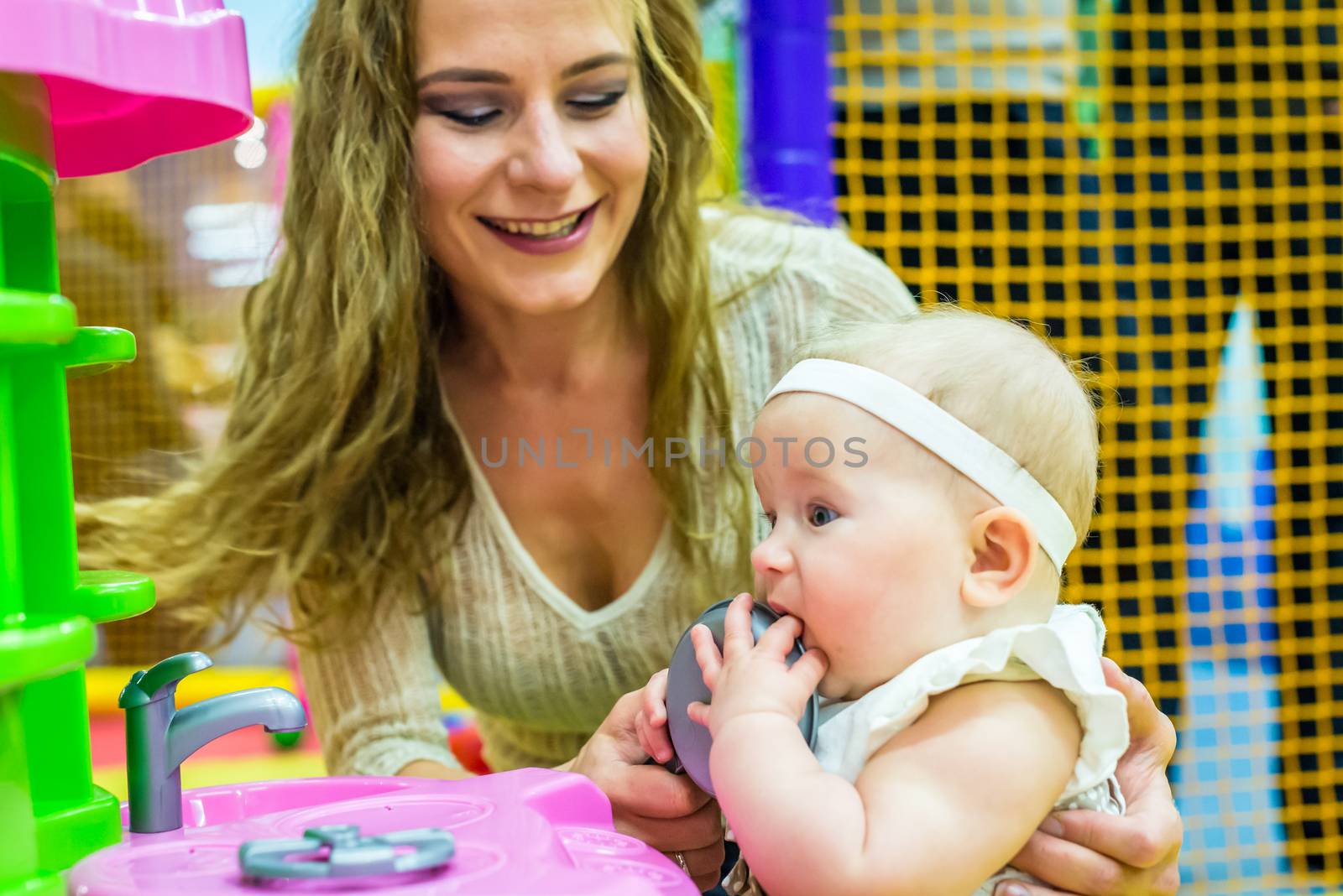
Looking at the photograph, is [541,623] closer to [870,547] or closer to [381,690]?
[381,690]

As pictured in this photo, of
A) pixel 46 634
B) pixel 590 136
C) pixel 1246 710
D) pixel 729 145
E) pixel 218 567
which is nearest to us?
pixel 46 634

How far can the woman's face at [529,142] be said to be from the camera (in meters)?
1.13

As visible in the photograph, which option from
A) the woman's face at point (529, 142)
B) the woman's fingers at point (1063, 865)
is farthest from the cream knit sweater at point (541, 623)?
the woman's fingers at point (1063, 865)

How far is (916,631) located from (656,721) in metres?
0.20

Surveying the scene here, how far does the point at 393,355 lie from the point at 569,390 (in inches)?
7.8

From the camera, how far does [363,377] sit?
50.0 inches

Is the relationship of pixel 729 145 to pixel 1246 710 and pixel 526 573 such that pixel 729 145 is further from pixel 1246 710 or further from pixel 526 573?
pixel 1246 710

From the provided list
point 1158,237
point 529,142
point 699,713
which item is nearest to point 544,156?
point 529,142

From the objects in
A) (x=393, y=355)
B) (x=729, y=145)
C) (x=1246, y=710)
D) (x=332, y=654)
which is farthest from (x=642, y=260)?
(x=1246, y=710)

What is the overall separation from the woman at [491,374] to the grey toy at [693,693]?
0.43 m

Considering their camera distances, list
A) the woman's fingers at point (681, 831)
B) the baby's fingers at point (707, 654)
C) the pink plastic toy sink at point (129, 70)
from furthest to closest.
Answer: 1. the woman's fingers at point (681, 831)
2. the baby's fingers at point (707, 654)
3. the pink plastic toy sink at point (129, 70)

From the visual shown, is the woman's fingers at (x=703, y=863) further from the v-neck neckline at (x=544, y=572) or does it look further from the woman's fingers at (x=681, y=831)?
the v-neck neckline at (x=544, y=572)

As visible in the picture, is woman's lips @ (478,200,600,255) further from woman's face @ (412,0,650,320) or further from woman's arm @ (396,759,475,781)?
woman's arm @ (396,759,475,781)

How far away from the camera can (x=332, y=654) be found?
135 centimetres
